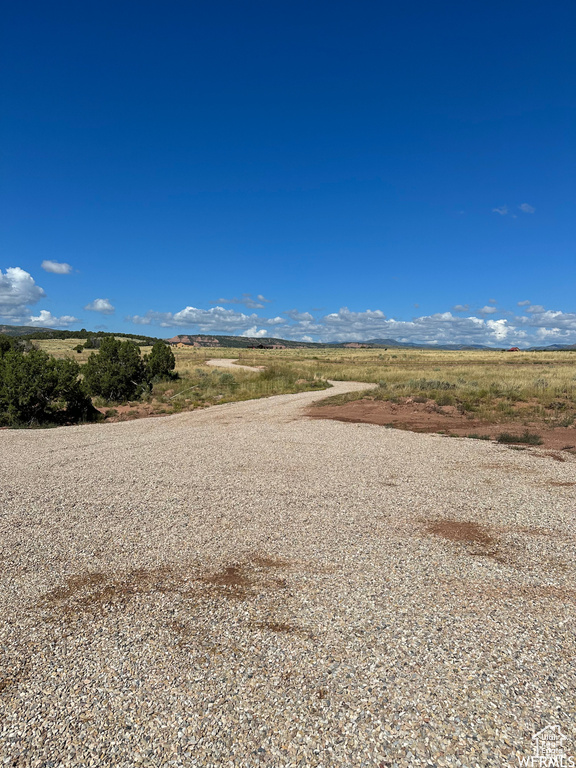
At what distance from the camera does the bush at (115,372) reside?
80.5 feet

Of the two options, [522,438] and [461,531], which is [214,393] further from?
[461,531]

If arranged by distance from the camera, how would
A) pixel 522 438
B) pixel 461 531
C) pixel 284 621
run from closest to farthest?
pixel 284 621 < pixel 461 531 < pixel 522 438

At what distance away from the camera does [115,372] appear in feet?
82.5

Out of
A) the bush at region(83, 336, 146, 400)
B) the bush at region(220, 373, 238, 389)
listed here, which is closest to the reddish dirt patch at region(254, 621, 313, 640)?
the bush at region(83, 336, 146, 400)

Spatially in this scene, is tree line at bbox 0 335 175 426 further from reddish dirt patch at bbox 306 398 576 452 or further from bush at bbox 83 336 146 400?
reddish dirt patch at bbox 306 398 576 452

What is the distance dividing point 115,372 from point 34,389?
321 inches

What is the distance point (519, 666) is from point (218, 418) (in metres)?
16.2

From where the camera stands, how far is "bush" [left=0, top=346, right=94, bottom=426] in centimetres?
1694

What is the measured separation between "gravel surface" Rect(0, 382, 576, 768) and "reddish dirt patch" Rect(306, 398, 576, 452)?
5483 millimetres

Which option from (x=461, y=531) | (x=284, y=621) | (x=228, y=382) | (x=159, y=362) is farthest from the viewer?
(x=228, y=382)

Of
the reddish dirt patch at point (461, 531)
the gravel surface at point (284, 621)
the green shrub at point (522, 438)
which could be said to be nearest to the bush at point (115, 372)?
the gravel surface at point (284, 621)

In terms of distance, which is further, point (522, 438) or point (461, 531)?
point (522, 438)

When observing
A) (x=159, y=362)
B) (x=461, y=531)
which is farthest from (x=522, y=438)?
(x=159, y=362)

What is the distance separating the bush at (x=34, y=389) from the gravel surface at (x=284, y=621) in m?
8.56
